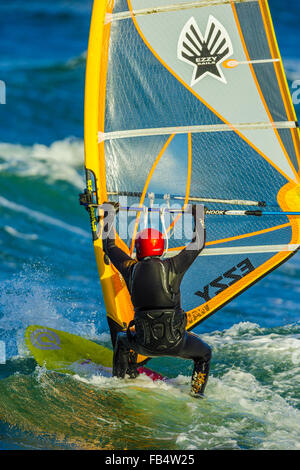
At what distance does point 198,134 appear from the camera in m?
4.64

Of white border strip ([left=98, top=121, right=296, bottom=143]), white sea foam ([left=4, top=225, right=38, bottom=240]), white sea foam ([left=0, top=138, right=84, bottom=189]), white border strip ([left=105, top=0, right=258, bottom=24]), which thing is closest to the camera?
white border strip ([left=105, top=0, right=258, bottom=24])

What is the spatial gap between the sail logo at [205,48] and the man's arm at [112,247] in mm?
1227

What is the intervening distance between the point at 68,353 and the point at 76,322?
102cm

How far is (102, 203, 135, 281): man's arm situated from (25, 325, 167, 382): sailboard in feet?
3.29

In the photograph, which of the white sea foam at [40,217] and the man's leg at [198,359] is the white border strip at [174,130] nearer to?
the man's leg at [198,359]

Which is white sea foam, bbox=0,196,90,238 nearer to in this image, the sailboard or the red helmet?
the sailboard

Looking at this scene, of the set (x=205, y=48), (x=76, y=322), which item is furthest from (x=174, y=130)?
(x=76, y=322)

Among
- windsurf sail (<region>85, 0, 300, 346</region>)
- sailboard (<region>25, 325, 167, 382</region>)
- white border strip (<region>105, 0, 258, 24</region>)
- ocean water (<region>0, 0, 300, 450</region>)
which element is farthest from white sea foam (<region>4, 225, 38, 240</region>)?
white border strip (<region>105, 0, 258, 24</region>)

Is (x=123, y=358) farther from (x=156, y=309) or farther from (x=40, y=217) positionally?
(x=40, y=217)

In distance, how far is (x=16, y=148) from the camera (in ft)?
33.9

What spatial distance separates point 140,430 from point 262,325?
3.00 m

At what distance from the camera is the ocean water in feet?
11.9
